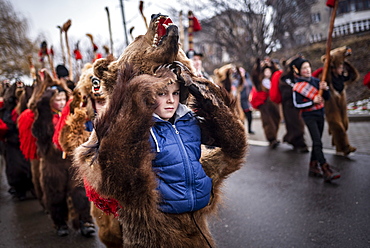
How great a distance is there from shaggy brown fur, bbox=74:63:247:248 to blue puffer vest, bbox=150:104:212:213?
0.09 meters

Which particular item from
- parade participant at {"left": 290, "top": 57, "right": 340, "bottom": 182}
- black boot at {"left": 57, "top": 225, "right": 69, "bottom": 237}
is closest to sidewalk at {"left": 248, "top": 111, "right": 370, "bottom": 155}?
parade participant at {"left": 290, "top": 57, "right": 340, "bottom": 182}

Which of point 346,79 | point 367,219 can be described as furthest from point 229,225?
point 346,79

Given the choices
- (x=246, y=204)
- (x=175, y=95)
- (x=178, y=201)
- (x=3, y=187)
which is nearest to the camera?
(x=178, y=201)

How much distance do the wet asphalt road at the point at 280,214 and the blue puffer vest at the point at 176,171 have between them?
56cm

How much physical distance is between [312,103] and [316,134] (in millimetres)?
516

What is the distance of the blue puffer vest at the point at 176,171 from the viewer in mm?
2234

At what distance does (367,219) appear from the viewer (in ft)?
13.4

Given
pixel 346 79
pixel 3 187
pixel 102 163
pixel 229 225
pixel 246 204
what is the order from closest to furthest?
pixel 102 163 → pixel 229 225 → pixel 246 204 → pixel 346 79 → pixel 3 187

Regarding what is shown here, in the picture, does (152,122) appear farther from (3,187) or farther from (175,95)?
(3,187)

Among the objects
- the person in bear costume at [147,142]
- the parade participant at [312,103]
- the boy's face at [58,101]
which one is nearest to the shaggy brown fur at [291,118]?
the parade participant at [312,103]

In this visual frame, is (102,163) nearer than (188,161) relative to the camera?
Yes

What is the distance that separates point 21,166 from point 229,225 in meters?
4.64

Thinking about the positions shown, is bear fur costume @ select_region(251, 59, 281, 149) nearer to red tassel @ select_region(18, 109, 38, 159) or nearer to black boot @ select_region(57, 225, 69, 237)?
red tassel @ select_region(18, 109, 38, 159)

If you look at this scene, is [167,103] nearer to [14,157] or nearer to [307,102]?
[307,102]
